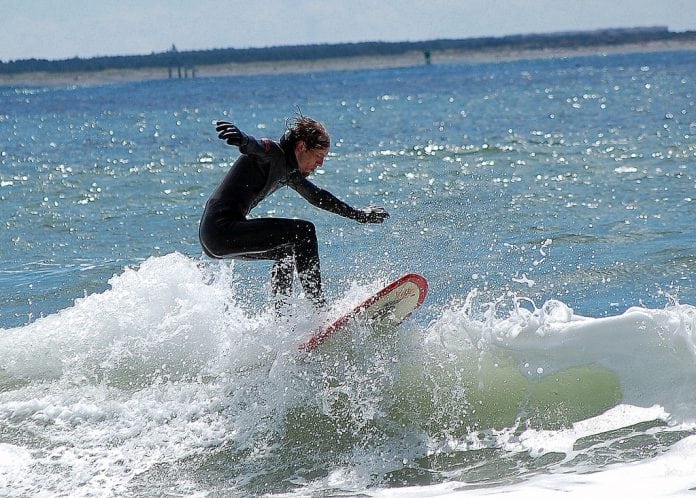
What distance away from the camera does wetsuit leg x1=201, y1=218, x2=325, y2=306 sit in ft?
21.0

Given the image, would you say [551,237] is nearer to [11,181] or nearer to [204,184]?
[204,184]

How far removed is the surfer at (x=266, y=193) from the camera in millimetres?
6391

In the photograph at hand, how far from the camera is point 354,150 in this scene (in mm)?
24141

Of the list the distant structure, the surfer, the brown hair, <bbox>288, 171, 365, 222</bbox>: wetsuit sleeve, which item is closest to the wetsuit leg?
the surfer

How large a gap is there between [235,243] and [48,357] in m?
1.93

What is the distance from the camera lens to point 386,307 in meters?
6.61

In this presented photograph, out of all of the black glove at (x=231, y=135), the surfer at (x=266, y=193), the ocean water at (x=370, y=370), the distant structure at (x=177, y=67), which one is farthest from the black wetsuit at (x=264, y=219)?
the distant structure at (x=177, y=67)

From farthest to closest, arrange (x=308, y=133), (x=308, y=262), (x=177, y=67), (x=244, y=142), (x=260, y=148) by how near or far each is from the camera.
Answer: (x=177, y=67)
(x=308, y=262)
(x=308, y=133)
(x=260, y=148)
(x=244, y=142)

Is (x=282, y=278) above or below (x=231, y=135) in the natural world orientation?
below

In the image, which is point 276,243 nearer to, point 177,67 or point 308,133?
point 308,133

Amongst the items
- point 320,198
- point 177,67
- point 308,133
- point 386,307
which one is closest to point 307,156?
point 308,133

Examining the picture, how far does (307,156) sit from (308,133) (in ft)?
0.50

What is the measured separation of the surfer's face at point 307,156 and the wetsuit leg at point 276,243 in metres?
0.37

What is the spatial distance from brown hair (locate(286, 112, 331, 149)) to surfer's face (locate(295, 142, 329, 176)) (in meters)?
0.03
